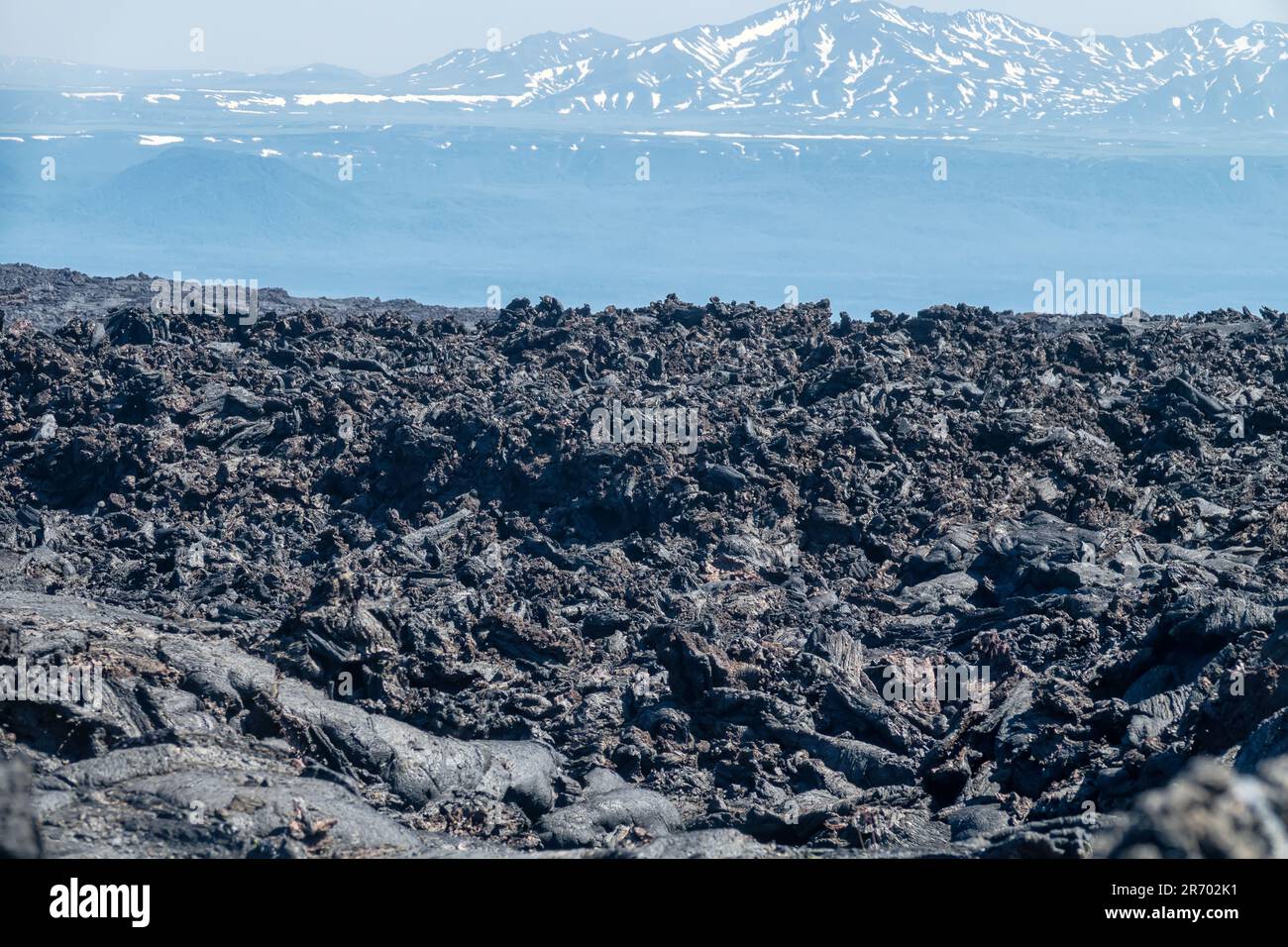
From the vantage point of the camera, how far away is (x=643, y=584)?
18969mm

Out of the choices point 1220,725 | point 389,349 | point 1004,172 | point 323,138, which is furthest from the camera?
point 323,138

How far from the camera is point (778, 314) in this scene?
3153 centimetres

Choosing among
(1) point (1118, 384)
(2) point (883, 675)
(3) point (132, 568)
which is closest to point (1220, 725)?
(2) point (883, 675)

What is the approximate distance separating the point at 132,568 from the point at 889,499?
411 inches

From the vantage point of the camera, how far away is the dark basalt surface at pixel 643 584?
1198 cm

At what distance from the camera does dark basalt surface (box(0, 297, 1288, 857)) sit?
11984mm

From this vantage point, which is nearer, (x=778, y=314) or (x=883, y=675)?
(x=883, y=675)

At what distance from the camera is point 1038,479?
2203cm
